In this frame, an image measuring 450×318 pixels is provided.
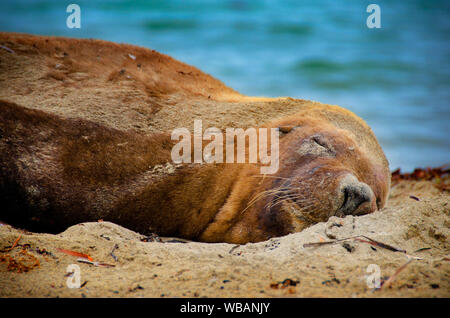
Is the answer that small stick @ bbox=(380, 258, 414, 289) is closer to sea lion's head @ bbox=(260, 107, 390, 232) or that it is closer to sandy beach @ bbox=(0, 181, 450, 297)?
sandy beach @ bbox=(0, 181, 450, 297)

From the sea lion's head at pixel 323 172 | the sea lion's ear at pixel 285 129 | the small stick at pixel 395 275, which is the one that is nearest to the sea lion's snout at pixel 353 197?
the sea lion's head at pixel 323 172

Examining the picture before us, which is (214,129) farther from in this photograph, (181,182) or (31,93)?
(31,93)

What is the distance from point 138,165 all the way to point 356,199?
4.82 feet

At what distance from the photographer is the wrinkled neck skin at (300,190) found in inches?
110

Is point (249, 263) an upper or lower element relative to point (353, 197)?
lower

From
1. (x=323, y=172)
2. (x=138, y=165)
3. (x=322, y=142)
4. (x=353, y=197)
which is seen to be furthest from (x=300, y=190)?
(x=138, y=165)

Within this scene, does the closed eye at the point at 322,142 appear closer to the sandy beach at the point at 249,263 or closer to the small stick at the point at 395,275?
the sandy beach at the point at 249,263

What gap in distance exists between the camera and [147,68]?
11.3ft

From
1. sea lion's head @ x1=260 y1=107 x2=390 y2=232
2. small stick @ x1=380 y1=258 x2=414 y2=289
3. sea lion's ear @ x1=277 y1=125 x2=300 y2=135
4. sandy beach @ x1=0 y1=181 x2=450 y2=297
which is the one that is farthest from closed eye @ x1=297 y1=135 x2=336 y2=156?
small stick @ x1=380 y1=258 x2=414 y2=289

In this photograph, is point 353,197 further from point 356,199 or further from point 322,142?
point 322,142

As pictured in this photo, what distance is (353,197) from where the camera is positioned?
9.25 ft
